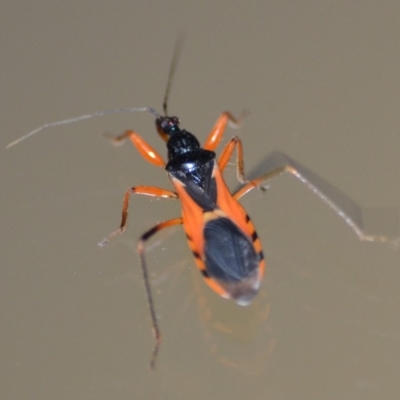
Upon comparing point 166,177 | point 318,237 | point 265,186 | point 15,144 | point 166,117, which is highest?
point 15,144

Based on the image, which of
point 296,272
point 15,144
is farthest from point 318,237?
point 15,144

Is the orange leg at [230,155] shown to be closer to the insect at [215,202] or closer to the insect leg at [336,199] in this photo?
the insect at [215,202]

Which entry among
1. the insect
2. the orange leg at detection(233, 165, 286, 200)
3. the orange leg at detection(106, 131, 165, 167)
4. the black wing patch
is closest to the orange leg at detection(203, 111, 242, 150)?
the insect

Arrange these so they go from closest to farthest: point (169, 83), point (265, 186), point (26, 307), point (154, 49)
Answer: point (26, 307) < point (265, 186) < point (169, 83) < point (154, 49)

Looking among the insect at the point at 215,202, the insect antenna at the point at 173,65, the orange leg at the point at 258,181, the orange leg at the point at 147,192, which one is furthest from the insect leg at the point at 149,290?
the insect antenna at the point at 173,65

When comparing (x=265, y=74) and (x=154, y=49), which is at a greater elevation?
(x=154, y=49)

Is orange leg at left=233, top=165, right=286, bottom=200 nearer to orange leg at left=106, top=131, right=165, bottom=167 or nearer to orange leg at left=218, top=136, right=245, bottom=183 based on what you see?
orange leg at left=218, top=136, right=245, bottom=183

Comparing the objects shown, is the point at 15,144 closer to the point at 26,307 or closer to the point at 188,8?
the point at 26,307

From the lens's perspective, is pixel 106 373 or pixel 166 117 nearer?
pixel 106 373
